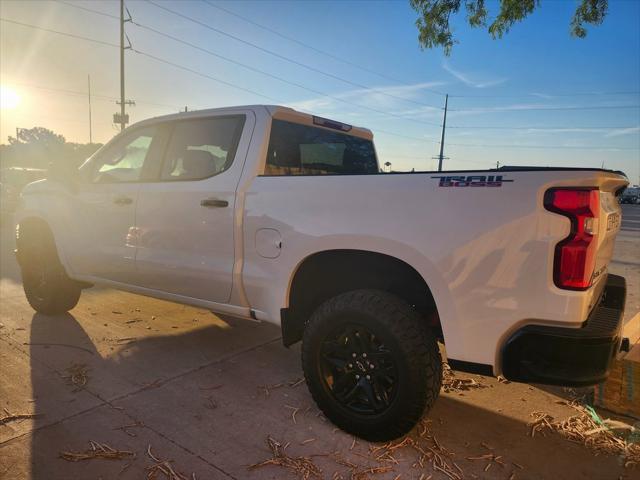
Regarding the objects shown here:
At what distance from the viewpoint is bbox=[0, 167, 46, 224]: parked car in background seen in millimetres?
13320

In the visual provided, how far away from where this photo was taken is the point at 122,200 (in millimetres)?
3602

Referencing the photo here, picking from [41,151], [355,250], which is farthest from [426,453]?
[41,151]

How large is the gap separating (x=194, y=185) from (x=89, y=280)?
172 centimetres

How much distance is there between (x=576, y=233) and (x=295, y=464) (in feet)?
5.78

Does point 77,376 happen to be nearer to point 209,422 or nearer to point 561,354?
point 209,422

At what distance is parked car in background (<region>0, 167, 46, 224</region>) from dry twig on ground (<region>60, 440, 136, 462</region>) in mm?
13308

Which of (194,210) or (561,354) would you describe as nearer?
(561,354)

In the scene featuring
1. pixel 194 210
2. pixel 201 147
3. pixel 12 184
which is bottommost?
pixel 12 184

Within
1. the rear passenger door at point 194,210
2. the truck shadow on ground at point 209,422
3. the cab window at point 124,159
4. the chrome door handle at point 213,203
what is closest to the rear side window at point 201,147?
the rear passenger door at point 194,210

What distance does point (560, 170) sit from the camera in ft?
6.18

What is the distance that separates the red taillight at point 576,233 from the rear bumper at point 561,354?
22 cm

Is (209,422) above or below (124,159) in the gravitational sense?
below

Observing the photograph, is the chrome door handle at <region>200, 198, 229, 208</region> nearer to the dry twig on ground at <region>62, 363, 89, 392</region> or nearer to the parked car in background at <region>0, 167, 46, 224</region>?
the dry twig on ground at <region>62, 363, 89, 392</region>

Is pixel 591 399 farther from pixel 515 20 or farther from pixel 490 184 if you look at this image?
pixel 515 20
